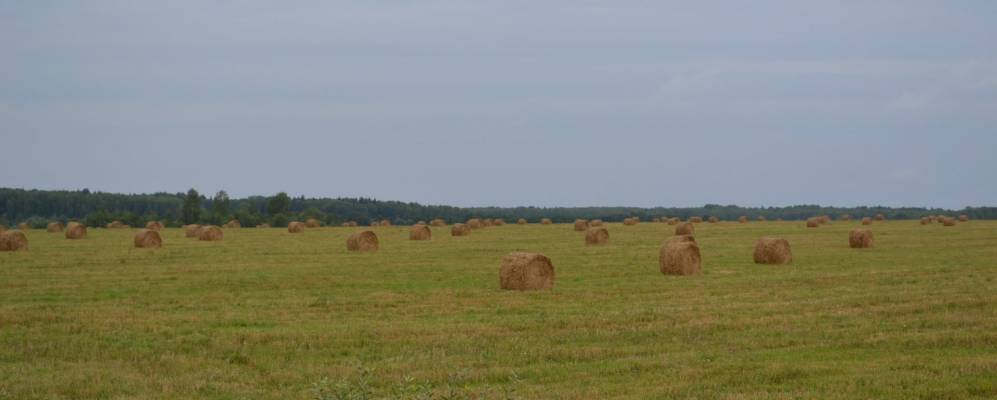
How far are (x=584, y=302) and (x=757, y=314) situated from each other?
3.54m

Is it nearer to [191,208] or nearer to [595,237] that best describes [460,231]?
[595,237]

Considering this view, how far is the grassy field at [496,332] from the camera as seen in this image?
1159cm

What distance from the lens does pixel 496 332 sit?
50.7 ft

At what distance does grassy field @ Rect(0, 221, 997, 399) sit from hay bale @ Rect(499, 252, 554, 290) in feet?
2.19

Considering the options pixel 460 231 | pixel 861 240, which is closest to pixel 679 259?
pixel 861 240

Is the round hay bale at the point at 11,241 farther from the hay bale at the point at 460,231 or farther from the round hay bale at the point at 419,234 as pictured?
the hay bale at the point at 460,231

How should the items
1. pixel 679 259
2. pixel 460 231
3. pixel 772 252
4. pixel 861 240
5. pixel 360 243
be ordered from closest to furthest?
pixel 679 259, pixel 772 252, pixel 861 240, pixel 360 243, pixel 460 231

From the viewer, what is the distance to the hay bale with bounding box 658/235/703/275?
2594 cm

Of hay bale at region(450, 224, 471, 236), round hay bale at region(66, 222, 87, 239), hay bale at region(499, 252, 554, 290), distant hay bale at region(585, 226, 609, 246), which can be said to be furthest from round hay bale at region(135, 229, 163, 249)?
hay bale at region(499, 252, 554, 290)

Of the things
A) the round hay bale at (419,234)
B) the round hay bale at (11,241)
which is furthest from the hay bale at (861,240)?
the round hay bale at (11,241)

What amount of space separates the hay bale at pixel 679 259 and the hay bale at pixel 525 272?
13.7 ft

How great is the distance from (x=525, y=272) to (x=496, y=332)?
7004 millimetres

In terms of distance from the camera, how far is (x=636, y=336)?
15039mm

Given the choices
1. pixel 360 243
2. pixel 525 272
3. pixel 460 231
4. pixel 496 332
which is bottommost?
pixel 496 332
